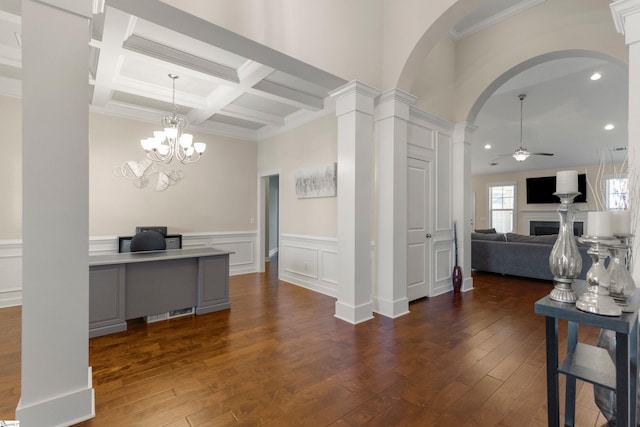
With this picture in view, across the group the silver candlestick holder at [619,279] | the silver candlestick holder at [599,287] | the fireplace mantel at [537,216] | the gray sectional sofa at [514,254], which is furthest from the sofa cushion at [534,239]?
the fireplace mantel at [537,216]

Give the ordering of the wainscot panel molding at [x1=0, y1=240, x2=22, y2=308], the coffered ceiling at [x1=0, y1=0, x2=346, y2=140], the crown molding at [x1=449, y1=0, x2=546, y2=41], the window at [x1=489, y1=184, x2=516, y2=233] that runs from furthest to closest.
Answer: the window at [x1=489, y1=184, x2=516, y2=233]
the wainscot panel molding at [x1=0, y1=240, x2=22, y2=308]
the crown molding at [x1=449, y1=0, x2=546, y2=41]
the coffered ceiling at [x1=0, y1=0, x2=346, y2=140]

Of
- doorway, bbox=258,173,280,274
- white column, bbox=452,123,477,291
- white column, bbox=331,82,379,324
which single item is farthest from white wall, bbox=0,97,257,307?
white column, bbox=452,123,477,291

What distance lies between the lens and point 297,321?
338 centimetres

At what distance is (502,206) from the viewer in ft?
35.1

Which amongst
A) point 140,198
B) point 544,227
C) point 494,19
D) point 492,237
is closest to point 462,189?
point 492,237

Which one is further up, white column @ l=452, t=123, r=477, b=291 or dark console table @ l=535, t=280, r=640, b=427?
white column @ l=452, t=123, r=477, b=291

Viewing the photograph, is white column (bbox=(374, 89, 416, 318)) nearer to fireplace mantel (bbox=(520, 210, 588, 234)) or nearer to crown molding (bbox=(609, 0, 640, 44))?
crown molding (bbox=(609, 0, 640, 44))

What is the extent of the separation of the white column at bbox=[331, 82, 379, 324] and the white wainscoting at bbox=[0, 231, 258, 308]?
8.98 feet

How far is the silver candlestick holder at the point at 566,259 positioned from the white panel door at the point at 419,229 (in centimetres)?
236

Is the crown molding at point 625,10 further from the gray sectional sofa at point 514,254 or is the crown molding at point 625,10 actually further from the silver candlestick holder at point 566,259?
the gray sectional sofa at point 514,254

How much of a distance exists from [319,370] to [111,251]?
420 centimetres

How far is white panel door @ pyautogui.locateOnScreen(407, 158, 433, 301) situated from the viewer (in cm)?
391

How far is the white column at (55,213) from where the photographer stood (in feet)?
5.17

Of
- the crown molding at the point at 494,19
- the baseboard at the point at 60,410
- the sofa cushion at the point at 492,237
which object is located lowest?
the baseboard at the point at 60,410
